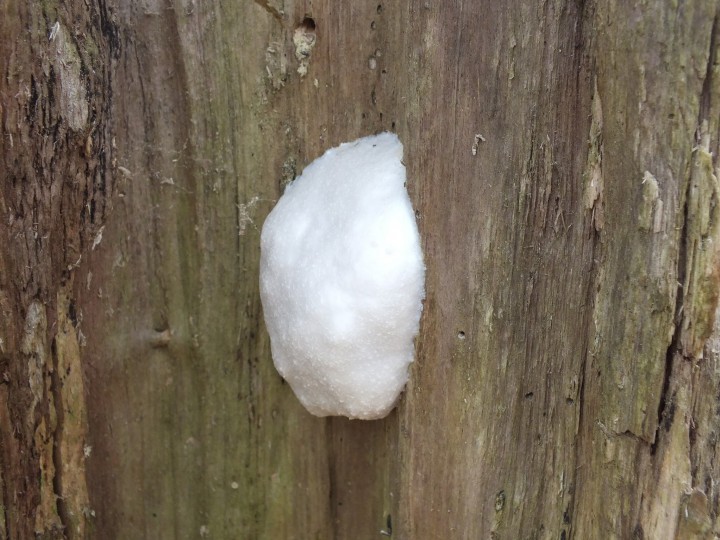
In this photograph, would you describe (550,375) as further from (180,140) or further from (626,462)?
(180,140)

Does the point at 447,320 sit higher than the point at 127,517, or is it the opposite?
the point at 447,320

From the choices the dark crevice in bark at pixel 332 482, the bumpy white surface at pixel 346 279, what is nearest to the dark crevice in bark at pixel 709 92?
the bumpy white surface at pixel 346 279

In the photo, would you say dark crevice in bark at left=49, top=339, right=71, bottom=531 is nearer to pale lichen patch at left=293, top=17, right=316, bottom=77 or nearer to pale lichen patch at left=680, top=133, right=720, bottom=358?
pale lichen patch at left=293, top=17, right=316, bottom=77

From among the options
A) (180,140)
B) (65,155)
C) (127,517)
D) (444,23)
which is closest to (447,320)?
(444,23)

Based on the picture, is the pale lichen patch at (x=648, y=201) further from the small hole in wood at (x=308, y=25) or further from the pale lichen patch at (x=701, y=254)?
the small hole in wood at (x=308, y=25)

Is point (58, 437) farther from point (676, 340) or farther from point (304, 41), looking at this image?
point (676, 340)

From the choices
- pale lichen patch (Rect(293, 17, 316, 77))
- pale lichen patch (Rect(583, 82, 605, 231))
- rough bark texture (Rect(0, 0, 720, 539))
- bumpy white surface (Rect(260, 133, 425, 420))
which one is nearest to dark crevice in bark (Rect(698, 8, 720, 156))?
rough bark texture (Rect(0, 0, 720, 539))
